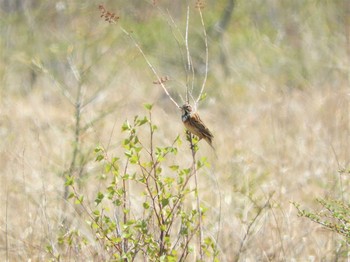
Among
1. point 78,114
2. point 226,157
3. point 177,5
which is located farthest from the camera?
point 177,5

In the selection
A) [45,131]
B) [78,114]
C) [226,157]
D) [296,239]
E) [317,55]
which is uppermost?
[317,55]

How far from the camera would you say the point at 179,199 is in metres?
3.27

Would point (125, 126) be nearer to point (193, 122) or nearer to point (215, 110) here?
point (193, 122)

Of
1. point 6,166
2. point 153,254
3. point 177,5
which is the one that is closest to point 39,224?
point 6,166

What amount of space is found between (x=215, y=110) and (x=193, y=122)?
5582 mm

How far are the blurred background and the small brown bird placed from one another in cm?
19

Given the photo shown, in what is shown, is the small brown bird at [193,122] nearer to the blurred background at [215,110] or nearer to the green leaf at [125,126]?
the blurred background at [215,110]

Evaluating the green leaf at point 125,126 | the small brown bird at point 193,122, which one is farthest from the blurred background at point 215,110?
the green leaf at point 125,126

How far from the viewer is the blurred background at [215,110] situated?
4477 mm

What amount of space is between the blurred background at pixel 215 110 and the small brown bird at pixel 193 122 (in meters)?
0.19

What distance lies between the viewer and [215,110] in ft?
29.4

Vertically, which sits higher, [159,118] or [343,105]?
[159,118]

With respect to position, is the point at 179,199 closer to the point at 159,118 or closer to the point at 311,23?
the point at 159,118

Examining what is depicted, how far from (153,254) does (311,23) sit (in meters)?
6.90
